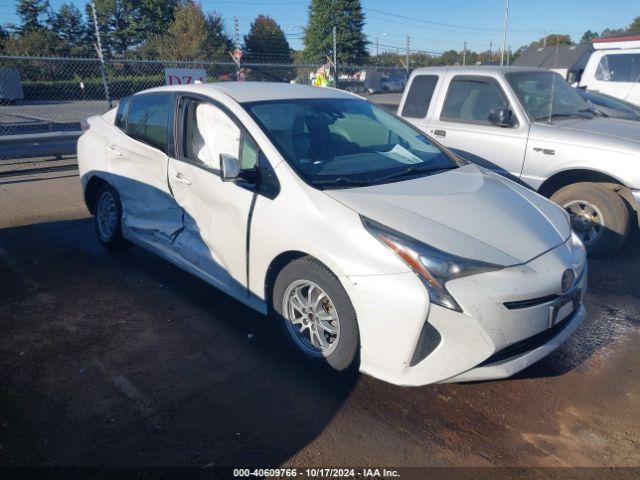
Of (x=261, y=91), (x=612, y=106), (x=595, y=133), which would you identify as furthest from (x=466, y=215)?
(x=612, y=106)

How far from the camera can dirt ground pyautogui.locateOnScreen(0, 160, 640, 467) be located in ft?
8.68

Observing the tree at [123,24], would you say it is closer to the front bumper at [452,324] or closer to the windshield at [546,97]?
the windshield at [546,97]

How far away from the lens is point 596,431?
2844mm

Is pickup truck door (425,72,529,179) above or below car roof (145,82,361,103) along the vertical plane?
below

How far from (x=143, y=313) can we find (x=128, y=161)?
1.52 meters

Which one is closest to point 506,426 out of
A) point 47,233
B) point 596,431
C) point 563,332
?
point 596,431

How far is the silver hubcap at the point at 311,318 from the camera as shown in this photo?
3107 millimetres

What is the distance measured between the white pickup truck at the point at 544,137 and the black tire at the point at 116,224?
3647 millimetres

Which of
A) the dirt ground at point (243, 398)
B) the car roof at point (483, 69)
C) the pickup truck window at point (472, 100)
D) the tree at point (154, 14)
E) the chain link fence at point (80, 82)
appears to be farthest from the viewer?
the tree at point (154, 14)

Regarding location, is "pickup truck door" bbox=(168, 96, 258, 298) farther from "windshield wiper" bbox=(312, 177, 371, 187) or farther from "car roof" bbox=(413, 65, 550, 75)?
"car roof" bbox=(413, 65, 550, 75)

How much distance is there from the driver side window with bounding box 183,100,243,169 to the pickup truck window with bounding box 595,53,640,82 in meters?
9.83

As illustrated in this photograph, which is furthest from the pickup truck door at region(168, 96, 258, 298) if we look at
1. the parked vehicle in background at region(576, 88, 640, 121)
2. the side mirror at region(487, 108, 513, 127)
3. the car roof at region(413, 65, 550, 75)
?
the parked vehicle in background at region(576, 88, 640, 121)

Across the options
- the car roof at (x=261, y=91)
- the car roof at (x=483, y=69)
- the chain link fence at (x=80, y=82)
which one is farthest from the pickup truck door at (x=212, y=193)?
the chain link fence at (x=80, y=82)

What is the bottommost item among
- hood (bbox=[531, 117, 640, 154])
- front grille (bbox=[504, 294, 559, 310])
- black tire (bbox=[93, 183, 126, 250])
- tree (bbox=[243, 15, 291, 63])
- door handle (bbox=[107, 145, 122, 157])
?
black tire (bbox=[93, 183, 126, 250])
